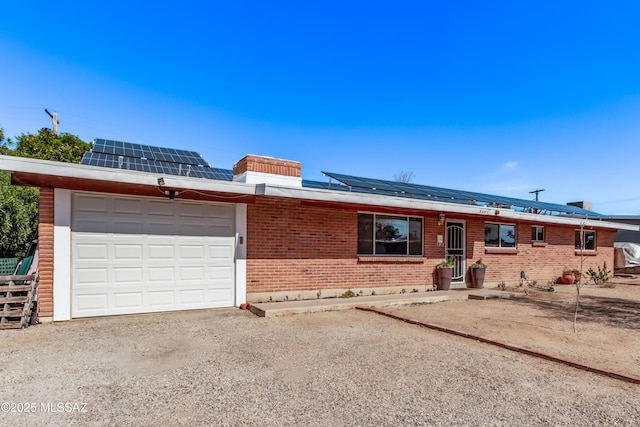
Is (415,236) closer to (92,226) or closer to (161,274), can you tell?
(161,274)

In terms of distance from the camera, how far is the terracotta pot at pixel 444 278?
11688mm

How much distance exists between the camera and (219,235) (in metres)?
8.45

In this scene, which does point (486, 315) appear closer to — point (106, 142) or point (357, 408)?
point (357, 408)

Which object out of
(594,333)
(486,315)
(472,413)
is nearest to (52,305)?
(472,413)

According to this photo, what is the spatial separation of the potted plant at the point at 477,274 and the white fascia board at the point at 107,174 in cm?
905

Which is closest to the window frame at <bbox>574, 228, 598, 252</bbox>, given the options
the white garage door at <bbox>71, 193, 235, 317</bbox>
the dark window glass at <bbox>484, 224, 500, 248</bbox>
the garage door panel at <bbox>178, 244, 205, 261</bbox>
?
the dark window glass at <bbox>484, 224, 500, 248</bbox>

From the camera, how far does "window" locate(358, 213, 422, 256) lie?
10562 millimetres

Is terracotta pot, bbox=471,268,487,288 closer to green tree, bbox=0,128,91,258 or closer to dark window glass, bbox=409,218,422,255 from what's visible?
dark window glass, bbox=409,218,422,255

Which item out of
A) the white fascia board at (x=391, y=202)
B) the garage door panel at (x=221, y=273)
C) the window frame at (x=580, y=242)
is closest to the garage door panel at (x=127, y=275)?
the garage door panel at (x=221, y=273)

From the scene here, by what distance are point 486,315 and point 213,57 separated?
12.2 metres

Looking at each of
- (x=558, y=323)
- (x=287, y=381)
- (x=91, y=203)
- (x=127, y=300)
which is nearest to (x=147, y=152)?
(x=91, y=203)

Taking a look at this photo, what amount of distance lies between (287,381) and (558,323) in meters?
6.37

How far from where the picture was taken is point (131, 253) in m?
7.48

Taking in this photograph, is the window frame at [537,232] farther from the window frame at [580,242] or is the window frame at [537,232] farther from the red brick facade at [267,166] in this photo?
the red brick facade at [267,166]
